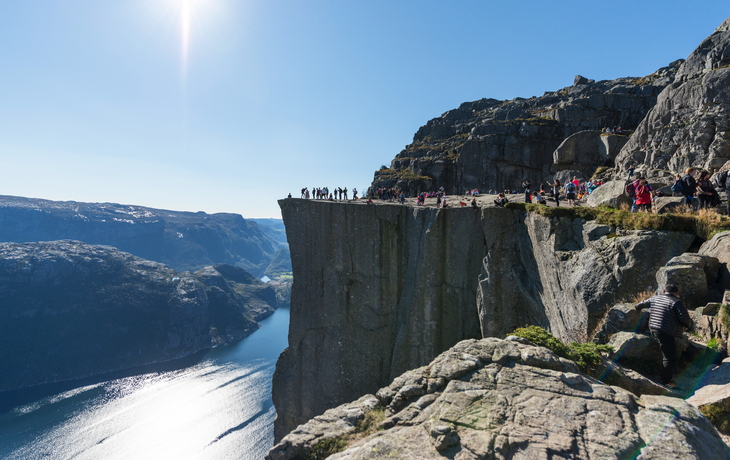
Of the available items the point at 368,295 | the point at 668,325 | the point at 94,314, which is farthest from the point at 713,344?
the point at 94,314

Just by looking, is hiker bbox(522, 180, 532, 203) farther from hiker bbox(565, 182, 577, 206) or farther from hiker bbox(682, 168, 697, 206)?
hiker bbox(682, 168, 697, 206)

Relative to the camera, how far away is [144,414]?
84.6m

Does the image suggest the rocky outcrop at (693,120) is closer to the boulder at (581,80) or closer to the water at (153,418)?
the boulder at (581,80)

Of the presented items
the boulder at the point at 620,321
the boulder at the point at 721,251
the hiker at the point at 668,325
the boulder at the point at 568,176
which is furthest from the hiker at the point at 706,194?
the boulder at the point at 568,176

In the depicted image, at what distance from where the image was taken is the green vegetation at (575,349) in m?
8.53

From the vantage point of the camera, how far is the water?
69.1 meters

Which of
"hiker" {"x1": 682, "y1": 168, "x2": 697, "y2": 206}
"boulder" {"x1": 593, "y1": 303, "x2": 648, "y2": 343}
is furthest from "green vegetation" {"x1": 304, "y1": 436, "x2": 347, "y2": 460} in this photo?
"hiker" {"x1": 682, "y1": 168, "x2": 697, "y2": 206}

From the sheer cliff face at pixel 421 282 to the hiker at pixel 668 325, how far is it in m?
3.80

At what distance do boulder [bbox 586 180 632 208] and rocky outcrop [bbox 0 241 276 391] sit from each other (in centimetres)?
16846

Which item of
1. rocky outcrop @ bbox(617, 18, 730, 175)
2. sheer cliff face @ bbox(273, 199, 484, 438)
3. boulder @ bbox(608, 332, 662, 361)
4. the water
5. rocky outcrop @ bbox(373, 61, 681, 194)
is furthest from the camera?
the water

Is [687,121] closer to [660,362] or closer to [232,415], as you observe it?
[660,362]

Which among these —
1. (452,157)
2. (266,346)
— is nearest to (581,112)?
(452,157)

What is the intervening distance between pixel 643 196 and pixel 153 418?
4231 inches

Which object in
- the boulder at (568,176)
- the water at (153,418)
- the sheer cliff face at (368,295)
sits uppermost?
the boulder at (568,176)
